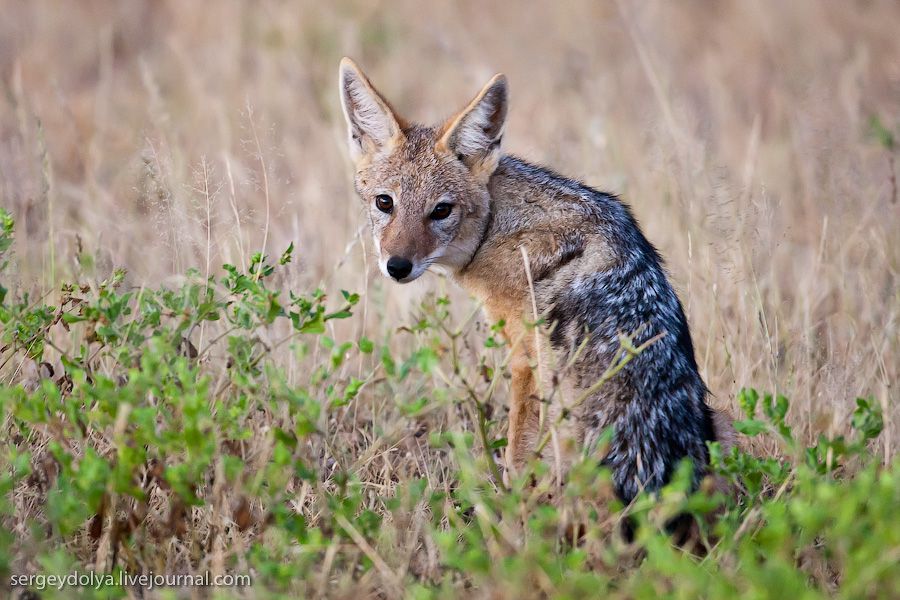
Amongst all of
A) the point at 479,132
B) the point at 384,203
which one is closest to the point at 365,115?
the point at 384,203

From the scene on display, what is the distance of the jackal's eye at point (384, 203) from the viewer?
5238 mm

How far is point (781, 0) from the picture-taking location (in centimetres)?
1214

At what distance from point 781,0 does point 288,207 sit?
7.43 meters

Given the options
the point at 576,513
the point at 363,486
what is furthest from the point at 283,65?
the point at 576,513

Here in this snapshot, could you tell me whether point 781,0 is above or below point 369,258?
above

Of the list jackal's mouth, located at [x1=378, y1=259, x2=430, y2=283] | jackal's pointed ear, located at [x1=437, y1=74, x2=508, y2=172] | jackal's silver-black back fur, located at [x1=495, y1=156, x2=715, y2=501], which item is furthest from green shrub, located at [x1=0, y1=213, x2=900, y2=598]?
jackal's pointed ear, located at [x1=437, y1=74, x2=508, y2=172]

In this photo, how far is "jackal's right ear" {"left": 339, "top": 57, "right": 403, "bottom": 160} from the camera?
5.34m

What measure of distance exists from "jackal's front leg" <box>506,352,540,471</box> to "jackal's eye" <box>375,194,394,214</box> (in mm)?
1148

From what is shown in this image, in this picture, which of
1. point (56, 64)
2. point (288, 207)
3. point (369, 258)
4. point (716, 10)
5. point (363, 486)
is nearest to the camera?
point (363, 486)

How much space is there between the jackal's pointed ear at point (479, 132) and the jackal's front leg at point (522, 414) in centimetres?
122

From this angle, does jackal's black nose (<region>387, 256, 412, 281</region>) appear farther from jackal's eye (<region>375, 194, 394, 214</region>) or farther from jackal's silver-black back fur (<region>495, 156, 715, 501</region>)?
jackal's silver-black back fur (<region>495, 156, 715, 501</region>)

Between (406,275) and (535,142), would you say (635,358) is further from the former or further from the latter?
(535,142)

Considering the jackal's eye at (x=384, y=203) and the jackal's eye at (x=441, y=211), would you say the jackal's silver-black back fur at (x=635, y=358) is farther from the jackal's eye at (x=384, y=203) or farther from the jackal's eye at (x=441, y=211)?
the jackal's eye at (x=384, y=203)

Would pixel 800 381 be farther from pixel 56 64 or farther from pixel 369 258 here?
pixel 56 64
